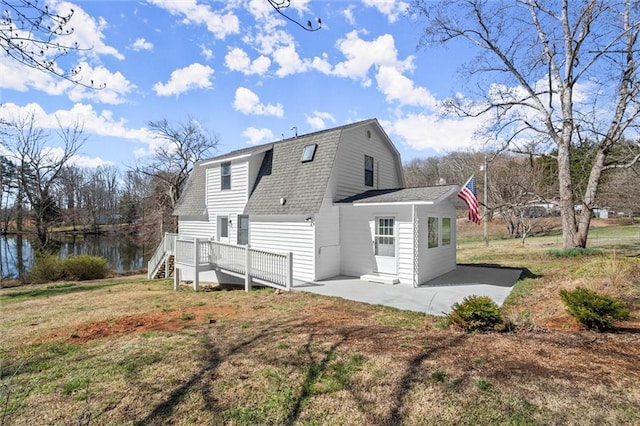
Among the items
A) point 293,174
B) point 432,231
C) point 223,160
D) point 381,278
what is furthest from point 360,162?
point 223,160

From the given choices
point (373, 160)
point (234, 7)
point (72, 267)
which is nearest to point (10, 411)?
point (234, 7)

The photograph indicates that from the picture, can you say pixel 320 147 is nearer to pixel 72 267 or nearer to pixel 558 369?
pixel 558 369

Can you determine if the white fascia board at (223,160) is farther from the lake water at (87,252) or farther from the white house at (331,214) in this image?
the lake water at (87,252)

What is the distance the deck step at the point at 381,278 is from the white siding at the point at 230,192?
6.03 meters

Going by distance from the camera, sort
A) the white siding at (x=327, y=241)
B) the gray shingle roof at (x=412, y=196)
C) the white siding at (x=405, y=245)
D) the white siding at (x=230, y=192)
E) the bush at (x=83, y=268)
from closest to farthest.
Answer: the gray shingle roof at (x=412, y=196), the white siding at (x=405, y=245), the white siding at (x=327, y=241), the white siding at (x=230, y=192), the bush at (x=83, y=268)

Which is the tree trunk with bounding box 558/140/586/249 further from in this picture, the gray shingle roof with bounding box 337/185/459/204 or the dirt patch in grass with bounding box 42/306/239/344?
the dirt patch in grass with bounding box 42/306/239/344

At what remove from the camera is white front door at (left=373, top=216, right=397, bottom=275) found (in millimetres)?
10359

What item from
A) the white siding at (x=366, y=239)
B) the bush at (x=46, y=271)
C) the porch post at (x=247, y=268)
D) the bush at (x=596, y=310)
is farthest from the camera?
the bush at (x=46, y=271)

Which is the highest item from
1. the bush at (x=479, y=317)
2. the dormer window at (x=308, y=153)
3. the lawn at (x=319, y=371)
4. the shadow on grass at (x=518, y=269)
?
the dormer window at (x=308, y=153)

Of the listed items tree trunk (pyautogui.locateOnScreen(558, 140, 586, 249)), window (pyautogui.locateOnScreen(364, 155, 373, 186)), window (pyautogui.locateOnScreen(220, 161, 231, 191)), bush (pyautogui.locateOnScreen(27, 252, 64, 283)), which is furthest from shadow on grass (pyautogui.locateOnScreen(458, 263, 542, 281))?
bush (pyautogui.locateOnScreen(27, 252, 64, 283))

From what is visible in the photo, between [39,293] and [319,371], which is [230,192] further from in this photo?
[319,371]

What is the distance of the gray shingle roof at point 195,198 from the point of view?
15482 millimetres

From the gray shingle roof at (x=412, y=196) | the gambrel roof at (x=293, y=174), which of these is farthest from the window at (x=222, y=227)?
the gray shingle roof at (x=412, y=196)

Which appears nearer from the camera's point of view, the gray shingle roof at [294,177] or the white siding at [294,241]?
the white siding at [294,241]
